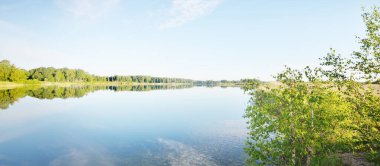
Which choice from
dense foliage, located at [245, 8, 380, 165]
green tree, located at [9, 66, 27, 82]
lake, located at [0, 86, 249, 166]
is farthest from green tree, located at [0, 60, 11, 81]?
dense foliage, located at [245, 8, 380, 165]

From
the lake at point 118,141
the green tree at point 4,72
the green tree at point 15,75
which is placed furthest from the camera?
the green tree at point 15,75

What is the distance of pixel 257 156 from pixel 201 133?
2680 centimetres

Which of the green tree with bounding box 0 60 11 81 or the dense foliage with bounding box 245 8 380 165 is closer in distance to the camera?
the dense foliage with bounding box 245 8 380 165

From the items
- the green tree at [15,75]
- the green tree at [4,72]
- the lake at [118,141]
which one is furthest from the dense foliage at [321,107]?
the green tree at [15,75]

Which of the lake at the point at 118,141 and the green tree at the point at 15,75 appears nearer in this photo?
the lake at the point at 118,141

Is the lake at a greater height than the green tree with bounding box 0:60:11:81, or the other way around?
the green tree with bounding box 0:60:11:81

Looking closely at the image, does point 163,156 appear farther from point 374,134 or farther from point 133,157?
point 374,134

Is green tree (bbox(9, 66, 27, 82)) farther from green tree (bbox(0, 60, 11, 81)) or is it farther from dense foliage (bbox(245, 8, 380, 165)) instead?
dense foliage (bbox(245, 8, 380, 165))

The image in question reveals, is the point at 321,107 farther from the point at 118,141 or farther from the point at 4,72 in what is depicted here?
the point at 4,72

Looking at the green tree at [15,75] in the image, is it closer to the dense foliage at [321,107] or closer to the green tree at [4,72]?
the green tree at [4,72]

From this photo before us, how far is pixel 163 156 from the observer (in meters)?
28.2

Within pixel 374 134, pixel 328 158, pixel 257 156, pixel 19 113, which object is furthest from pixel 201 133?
pixel 19 113

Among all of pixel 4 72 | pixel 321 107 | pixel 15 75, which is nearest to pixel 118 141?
pixel 321 107

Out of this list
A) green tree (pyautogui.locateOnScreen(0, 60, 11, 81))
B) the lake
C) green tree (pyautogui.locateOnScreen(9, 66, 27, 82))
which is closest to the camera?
the lake
